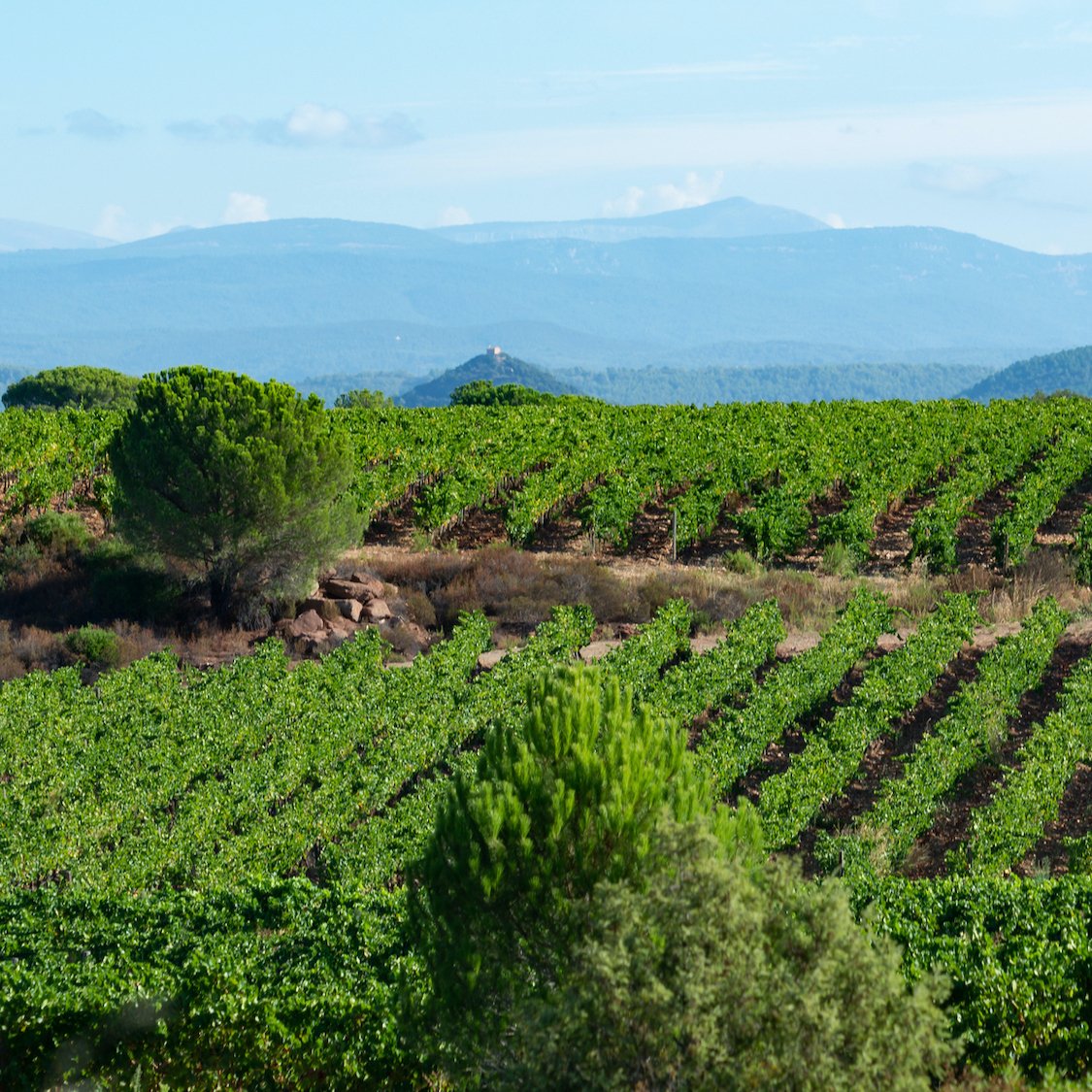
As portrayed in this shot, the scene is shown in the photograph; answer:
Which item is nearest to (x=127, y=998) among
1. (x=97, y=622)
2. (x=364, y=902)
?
(x=364, y=902)

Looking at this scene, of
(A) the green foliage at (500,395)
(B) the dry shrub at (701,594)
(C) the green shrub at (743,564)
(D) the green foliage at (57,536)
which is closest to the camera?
(B) the dry shrub at (701,594)

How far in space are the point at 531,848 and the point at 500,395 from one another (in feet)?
192

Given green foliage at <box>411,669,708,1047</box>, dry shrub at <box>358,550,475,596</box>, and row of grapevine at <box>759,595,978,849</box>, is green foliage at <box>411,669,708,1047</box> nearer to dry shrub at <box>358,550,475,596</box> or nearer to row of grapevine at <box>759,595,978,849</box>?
row of grapevine at <box>759,595,978,849</box>

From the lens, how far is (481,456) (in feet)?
120

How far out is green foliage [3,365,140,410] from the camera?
73938 millimetres

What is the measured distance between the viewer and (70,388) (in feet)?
246

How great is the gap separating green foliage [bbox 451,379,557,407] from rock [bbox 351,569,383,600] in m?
33.0

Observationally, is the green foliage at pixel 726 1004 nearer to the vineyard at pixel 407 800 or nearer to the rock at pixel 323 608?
the vineyard at pixel 407 800

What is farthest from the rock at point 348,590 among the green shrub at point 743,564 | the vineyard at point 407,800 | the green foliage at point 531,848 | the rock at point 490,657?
the green foliage at point 531,848

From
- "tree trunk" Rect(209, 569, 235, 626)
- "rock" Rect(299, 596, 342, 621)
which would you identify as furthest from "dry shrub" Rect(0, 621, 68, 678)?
"rock" Rect(299, 596, 342, 621)

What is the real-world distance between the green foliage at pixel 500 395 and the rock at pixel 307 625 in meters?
36.0

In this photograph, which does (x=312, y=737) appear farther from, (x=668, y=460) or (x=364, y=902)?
(x=668, y=460)

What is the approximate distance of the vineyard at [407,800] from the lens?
1073 cm

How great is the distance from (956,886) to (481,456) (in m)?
25.3
